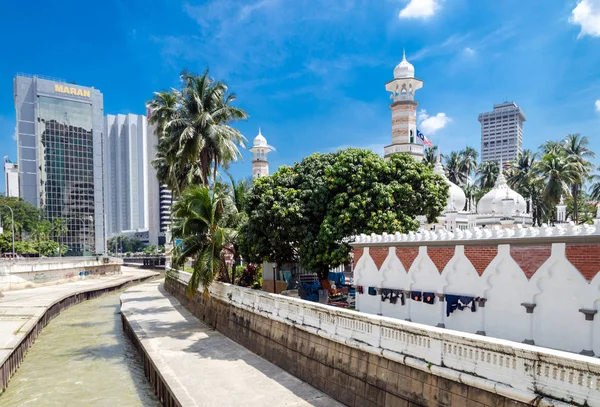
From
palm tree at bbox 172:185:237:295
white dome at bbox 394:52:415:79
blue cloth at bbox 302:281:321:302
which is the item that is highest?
white dome at bbox 394:52:415:79

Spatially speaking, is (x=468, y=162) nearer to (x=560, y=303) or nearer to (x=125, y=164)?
(x=560, y=303)

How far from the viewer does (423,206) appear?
1942 centimetres

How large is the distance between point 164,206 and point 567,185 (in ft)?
456

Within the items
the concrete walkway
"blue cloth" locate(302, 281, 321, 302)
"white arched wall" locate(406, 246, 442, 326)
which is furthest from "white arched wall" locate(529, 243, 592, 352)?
Result: "blue cloth" locate(302, 281, 321, 302)

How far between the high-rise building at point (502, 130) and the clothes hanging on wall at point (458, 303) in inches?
7060

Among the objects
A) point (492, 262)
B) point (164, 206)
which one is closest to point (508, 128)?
point (164, 206)

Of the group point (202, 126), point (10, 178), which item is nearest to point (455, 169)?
point (202, 126)

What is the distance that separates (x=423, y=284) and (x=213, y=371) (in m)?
7.81

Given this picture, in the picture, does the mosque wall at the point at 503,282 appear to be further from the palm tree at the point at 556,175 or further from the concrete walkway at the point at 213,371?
the palm tree at the point at 556,175

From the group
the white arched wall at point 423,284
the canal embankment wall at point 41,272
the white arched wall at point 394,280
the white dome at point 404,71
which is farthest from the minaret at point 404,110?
the canal embankment wall at point 41,272

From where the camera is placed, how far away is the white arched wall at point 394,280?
14.2 metres

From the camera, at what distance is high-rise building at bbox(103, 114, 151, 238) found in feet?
589

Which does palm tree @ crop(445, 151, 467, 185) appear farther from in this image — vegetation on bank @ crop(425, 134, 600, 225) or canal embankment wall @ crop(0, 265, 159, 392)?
canal embankment wall @ crop(0, 265, 159, 392)

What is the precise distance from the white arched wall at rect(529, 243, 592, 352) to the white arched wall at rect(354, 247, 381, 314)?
5971 millimetres
